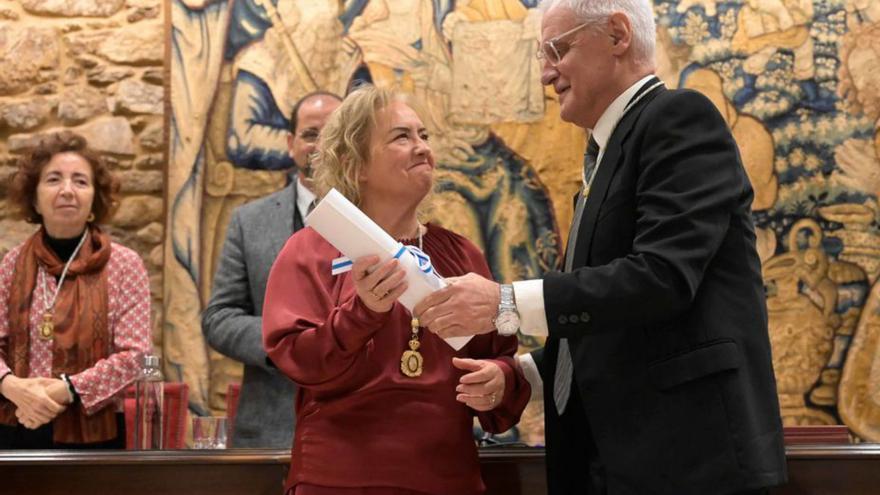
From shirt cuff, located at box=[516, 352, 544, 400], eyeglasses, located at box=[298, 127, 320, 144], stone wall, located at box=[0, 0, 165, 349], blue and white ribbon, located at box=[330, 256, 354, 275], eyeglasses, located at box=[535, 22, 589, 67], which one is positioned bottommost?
shirt cuff, located at box=[516, 352, 544, 400]

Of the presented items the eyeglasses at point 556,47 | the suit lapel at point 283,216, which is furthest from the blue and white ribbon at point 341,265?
the suit lapel at point 283,216

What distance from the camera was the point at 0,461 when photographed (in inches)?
125

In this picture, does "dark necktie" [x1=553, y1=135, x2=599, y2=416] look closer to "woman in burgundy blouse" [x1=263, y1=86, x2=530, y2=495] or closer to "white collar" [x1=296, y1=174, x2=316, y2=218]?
"woman in burgundy blouse" [x1=263, y1=86, x2=530, y2=495]

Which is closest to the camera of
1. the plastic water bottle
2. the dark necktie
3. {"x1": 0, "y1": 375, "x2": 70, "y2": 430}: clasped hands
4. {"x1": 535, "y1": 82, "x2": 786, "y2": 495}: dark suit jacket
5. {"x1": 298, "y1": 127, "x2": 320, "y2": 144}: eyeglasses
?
{"x1": 535, "y1": 82, "x2": 786, "y2": 495}: dark suit jacket

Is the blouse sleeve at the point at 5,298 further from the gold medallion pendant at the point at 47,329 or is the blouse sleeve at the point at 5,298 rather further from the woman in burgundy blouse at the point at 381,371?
the woman in burgundy blouse at the point at 381,371

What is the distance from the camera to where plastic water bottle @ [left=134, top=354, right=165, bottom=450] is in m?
3.50

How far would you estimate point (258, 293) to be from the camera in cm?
414

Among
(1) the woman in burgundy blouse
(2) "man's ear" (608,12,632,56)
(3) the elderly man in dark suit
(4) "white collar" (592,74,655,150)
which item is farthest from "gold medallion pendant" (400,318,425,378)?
(2) "man's ear" (608,12,632,56)

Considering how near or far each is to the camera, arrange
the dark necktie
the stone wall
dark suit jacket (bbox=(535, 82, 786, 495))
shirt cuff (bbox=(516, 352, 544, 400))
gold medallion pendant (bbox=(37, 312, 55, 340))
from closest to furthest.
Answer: dark suit jacket (bbox=(535, 82, 786, 495)) → the dark necktie → shirt cuff (bbox=(516, 352, 544, 400)) → gold medallion pendant (bbox=(37, 312, 55, 340)) → the stone wall

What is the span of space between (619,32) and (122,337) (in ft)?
7.56

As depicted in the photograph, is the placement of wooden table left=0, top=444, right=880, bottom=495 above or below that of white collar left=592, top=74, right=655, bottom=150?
below

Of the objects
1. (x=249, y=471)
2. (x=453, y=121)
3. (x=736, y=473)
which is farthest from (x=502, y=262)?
(x=736, y=473)

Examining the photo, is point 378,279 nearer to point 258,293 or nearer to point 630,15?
point 630,15

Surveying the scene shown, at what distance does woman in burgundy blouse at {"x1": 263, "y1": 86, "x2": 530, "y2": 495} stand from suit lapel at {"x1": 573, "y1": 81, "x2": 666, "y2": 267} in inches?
13.9
